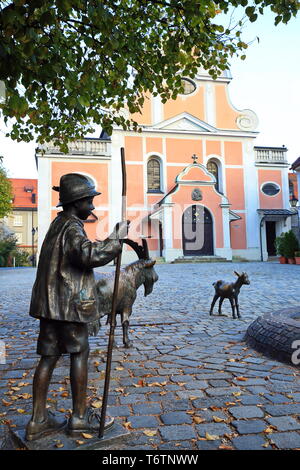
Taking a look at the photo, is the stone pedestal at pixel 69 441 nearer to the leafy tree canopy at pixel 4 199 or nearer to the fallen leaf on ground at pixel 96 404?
the fallen leaf on ground at pixel 96 404

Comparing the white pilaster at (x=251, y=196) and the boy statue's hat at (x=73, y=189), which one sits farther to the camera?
the white pilaster at (x=251, y=196)

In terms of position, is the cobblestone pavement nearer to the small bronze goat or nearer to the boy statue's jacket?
the small bronze goat

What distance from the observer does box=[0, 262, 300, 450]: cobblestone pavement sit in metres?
2.63

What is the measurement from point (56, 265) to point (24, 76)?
2.23 m

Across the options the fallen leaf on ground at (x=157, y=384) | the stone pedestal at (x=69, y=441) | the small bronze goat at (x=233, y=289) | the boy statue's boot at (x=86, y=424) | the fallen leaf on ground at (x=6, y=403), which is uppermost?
the small bronze goat at (x=233, y=289)

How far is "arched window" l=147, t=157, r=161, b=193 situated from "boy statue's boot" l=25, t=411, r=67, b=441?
28.7m

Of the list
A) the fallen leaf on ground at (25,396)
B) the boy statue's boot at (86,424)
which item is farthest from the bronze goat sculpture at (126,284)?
the boy statue's boot at (86,424)

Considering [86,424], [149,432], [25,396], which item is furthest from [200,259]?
[86,424]

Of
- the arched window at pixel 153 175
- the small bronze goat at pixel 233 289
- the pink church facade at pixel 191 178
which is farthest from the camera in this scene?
the arched window at pixel 153 175

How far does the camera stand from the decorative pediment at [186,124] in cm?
3112

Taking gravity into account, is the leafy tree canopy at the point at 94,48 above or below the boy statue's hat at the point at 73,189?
above

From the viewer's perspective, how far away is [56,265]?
8.13ft

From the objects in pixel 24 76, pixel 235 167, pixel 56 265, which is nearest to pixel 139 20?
pixel 24 76

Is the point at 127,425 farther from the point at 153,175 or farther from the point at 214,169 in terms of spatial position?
the point at 214,169
